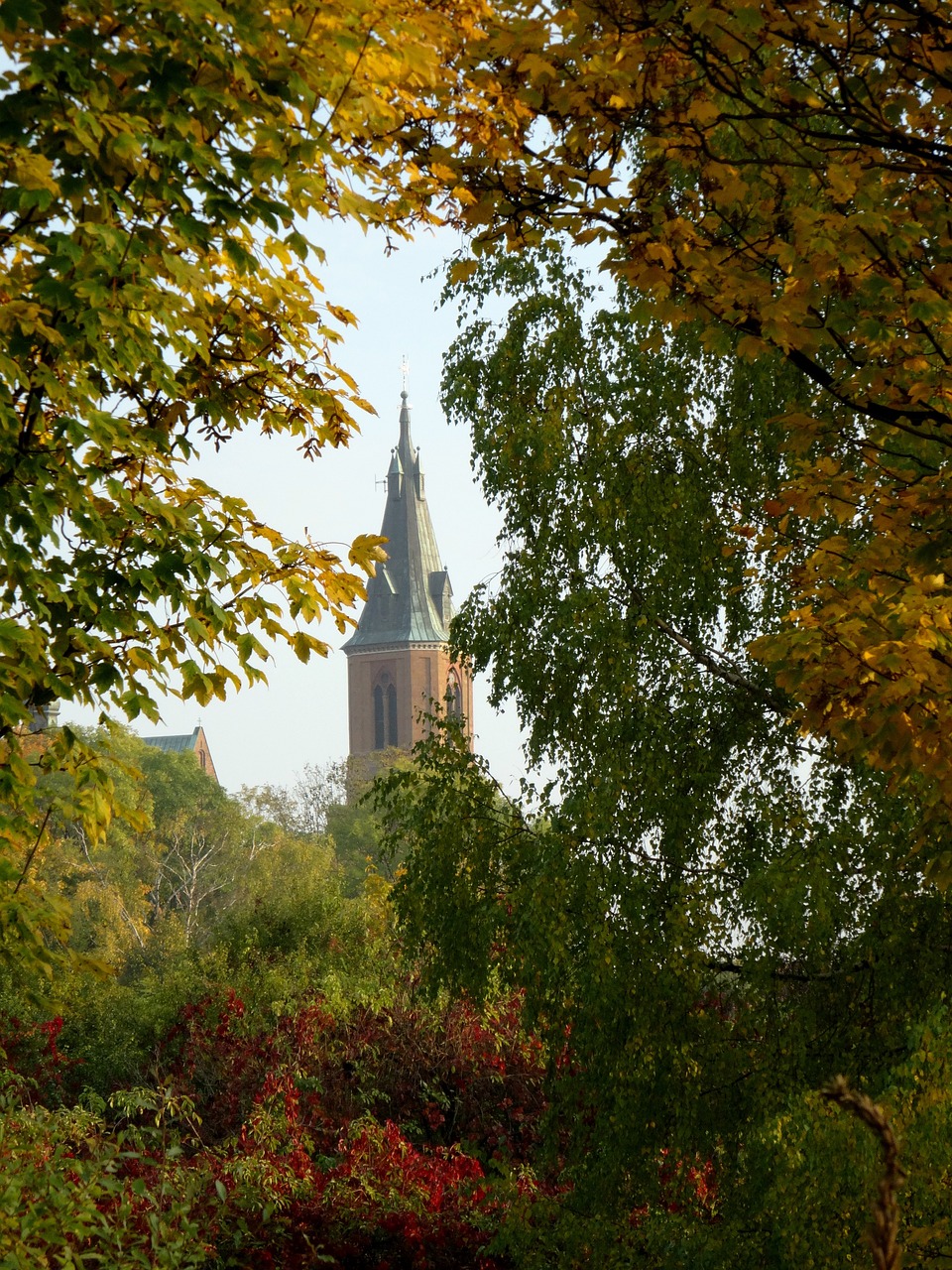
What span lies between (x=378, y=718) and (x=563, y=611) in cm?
7139

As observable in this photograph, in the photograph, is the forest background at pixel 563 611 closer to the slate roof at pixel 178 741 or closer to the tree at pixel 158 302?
the tree at pixel 158 302

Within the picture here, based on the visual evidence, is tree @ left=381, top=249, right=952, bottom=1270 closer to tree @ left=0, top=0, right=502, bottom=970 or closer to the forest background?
the forest background

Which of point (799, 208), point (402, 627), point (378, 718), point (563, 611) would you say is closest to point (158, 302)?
point (799, 208)

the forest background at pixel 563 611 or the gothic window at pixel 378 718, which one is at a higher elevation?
the gothic window at pixel 378 718

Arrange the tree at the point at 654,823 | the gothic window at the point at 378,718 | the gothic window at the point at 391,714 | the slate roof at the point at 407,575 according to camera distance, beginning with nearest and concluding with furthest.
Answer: the tree at the point at 654,823 < the slate roof at the point at 407,575 < the gothic window at the point at 391,714 < the gothic window at the point at 378,718

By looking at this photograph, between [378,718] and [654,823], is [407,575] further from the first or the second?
[654,823]

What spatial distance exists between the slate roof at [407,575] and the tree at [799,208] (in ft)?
239

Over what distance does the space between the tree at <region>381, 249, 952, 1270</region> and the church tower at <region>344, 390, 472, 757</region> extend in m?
67.5

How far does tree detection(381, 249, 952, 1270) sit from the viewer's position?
6.82 meters

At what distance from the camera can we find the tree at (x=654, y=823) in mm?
6816

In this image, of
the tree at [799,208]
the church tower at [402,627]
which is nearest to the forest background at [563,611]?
the tree at [799,208]

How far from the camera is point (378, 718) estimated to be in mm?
79125

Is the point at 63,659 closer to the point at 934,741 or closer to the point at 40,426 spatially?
the point at 40,426

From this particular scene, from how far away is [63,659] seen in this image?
4.01 metres
